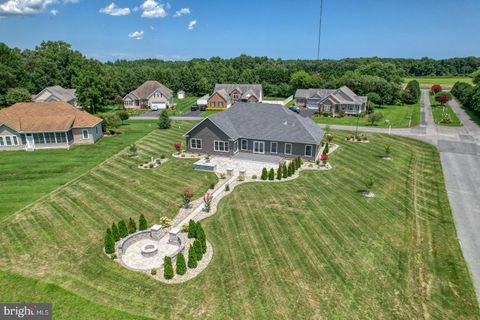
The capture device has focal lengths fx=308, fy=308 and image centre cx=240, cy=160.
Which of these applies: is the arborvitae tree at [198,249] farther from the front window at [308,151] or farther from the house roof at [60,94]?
the house roof at [60,94]

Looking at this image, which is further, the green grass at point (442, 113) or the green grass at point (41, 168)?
the green grass at point (442, 113)

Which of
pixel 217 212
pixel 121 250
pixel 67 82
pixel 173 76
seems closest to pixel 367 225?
pixel 217 212

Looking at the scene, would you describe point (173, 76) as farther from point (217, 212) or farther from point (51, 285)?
point (51, 285)

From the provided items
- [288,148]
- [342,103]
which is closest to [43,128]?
[288,148]

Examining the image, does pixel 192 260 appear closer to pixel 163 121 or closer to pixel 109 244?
pixel 109 244

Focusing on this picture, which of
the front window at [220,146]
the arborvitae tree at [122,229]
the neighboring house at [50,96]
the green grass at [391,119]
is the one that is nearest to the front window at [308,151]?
the front window at [220,146]

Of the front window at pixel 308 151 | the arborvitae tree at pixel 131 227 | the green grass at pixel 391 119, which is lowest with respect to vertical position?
the arborvitae tree at pixel 131 227
